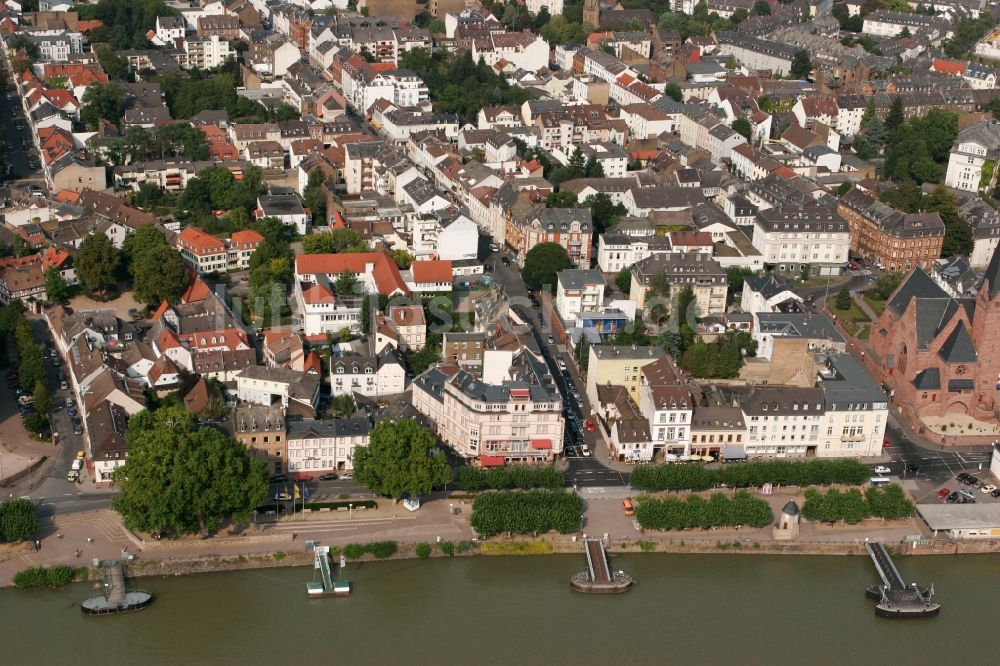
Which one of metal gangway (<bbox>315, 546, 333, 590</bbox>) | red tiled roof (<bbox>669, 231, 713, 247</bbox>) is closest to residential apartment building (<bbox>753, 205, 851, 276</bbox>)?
red tiled roof (<bbox>669, 231, 713, 247</bbox>)

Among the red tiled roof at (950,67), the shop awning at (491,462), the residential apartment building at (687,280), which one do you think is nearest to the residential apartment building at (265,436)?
the shop awning at (491,462)

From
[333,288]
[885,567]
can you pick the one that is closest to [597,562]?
[885,567]

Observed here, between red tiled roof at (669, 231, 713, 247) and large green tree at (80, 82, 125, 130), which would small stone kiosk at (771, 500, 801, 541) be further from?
large green tree at (80, 82, 125, 130)

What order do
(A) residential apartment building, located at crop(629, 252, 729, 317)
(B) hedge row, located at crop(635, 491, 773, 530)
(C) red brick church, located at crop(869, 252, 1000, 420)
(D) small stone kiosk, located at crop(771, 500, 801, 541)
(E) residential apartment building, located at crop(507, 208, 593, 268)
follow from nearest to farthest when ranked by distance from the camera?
(B) hedge row, located at crop(635, 491, 773, 530)
(D) small stone kiosk, located at crop(771, 500, 801, 541)
(C) red brick church, located at crop(869, 252, 1000, 420)
(A) residential apartment building, located at crop(629, 252, 729, 317)
(E) residential apartment building, located at crop(507, 208, 593, 268)

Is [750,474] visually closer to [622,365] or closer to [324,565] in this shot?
[622,365]

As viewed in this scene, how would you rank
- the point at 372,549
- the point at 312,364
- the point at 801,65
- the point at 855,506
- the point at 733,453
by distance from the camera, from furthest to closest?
the point at 801,65 → the point at 312,364 → the point at 733,453 → the point at 855,506 → the point at 372,549

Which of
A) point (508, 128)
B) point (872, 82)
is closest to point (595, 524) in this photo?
point (508, 128)
